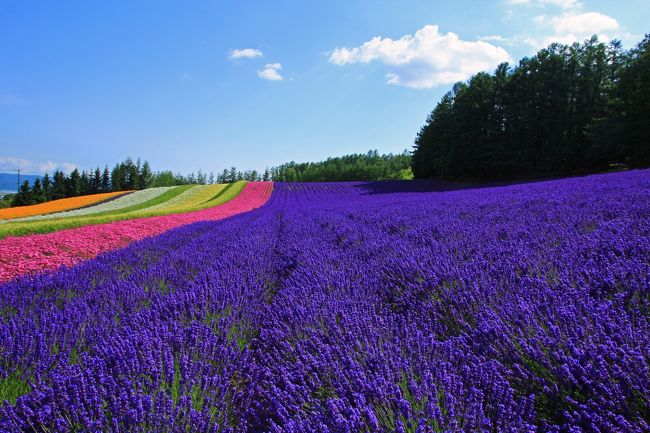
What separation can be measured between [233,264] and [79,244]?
548 centimetres

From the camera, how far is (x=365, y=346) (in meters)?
1.81

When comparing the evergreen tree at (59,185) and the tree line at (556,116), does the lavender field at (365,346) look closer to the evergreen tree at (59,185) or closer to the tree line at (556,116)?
the tree line at (556,116)

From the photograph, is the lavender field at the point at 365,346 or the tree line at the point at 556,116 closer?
the lavender field at the point at 365,346

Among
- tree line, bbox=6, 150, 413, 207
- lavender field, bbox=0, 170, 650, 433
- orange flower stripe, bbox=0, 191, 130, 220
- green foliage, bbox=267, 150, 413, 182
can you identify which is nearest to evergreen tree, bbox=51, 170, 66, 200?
tree line, bbox=6, 150, 413, 207

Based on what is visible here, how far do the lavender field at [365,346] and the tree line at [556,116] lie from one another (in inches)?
1043

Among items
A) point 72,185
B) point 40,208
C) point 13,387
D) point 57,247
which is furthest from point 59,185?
point 13,387

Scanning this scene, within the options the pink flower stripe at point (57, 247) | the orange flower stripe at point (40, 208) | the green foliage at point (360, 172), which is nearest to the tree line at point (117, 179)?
the green foliage at point (360, 172)

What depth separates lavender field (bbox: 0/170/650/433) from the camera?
1.23 m

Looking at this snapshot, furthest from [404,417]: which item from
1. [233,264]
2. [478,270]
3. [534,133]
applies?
[534,133]

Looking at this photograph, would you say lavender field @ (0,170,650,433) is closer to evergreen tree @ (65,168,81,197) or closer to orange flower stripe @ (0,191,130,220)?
orange flower stripe @ (0,191,130,220)

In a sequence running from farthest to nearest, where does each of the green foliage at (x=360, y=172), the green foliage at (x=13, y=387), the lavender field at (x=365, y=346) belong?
1. the green foliage at (x=360, y=172)
2. the green foliage at (x=13, y=387)
3. the lavender field at (x=365, y=346)

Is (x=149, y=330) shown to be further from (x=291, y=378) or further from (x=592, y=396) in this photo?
(x=592, y=396)

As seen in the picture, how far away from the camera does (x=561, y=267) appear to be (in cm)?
224

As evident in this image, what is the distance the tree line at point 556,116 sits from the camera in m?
23.3
